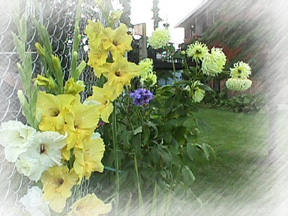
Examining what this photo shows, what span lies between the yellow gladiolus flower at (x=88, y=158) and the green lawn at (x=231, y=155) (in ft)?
2.57

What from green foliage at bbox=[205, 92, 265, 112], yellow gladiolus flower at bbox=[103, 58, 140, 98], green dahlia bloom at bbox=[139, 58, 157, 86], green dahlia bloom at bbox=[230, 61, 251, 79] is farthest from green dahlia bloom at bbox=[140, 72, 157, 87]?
green foliage at bbox=[205, 92, 265, 112]

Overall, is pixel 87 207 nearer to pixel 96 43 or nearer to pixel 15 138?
pixel 15 138

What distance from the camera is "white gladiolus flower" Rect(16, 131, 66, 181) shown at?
1.50ft

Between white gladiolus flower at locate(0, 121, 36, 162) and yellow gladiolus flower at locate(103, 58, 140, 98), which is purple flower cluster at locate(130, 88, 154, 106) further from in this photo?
white gladiolus flower at locate(0, 121, 36, 162)

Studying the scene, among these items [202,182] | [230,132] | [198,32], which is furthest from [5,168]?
[230,132]

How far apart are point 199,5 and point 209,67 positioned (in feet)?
1.02

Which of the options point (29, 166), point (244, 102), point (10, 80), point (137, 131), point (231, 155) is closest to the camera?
point (29, 166)

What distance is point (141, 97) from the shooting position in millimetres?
1203

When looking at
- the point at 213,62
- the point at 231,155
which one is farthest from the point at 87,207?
the point at 231,155

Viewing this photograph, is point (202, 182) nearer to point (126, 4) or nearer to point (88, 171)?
point (126, 4)

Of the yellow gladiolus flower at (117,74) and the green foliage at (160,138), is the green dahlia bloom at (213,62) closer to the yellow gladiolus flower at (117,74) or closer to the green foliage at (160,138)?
the green foliage at (160,138)

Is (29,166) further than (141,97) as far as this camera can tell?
No

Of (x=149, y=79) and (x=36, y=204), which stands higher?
(x=149, y=79)

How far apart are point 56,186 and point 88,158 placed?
48mm
